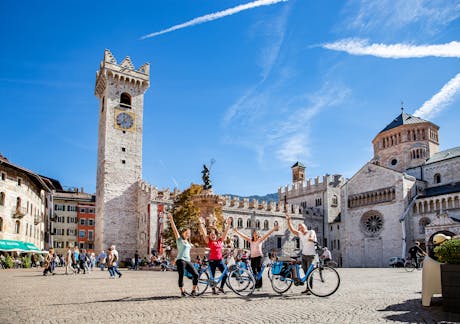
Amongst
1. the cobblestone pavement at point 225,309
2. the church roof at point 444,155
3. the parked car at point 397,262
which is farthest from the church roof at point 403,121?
the cobblestone pavement at point 225,309

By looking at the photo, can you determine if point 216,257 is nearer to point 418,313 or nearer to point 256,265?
point 256,265

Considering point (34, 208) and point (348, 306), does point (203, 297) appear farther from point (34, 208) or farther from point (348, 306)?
point (34, 208)

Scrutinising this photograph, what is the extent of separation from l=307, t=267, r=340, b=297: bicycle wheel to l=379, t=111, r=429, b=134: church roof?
60.5 meters

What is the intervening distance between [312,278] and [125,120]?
53.3 m

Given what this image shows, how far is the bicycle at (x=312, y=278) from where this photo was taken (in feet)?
36.4

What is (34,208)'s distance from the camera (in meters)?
51.2

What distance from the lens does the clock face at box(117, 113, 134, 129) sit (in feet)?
199

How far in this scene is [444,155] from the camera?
61312 millimetres

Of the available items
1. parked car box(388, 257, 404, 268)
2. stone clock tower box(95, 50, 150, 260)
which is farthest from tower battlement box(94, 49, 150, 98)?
parked car box(388, 257, 404, 268)

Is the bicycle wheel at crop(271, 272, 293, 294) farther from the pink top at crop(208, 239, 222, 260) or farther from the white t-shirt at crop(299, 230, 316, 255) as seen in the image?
the pink top at crop(208, 239, 222, 260)

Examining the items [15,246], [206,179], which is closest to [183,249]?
[206,179]

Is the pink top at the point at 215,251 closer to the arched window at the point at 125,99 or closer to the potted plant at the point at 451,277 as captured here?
the potted plant at the point at 451,277

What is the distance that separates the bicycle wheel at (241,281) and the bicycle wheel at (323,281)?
1.54m

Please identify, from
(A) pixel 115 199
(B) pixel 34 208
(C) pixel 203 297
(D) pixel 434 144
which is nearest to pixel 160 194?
(A) pixel 115 199
